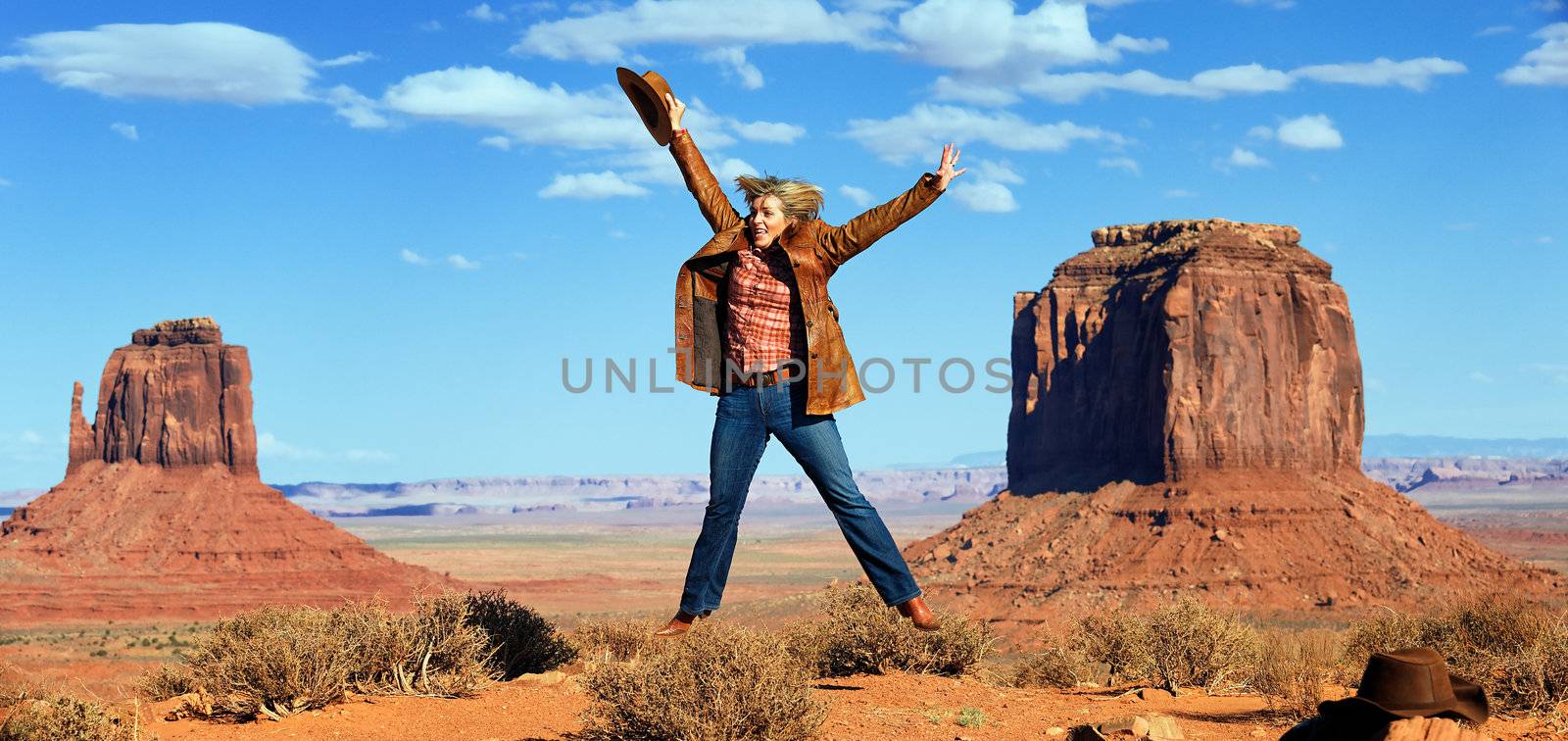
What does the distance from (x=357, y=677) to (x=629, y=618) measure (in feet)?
17.3

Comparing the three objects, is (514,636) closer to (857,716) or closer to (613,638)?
(613,638)

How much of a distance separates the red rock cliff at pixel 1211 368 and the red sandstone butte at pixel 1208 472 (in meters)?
0.08

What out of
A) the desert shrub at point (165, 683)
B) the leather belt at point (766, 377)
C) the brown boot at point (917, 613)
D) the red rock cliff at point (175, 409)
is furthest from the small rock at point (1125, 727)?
the red rock cliff at point (175, 409)

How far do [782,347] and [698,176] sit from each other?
41.9 inches

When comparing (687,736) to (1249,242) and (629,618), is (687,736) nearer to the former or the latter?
→ (629,618)

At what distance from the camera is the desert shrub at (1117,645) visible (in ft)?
36.7

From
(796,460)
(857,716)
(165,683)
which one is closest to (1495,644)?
(857,716)

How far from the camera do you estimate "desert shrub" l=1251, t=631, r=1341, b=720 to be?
8703 millimetres

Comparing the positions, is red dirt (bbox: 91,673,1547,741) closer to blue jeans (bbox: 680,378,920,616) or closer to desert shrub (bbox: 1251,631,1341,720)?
desert shrub (bbox: 1251,631,1341,720)

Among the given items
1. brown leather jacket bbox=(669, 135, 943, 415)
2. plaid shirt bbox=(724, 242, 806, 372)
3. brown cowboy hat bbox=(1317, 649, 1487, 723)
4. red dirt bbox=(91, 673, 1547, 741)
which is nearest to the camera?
brown cowboy hat bbox=(1317, 649, 1487, 723)

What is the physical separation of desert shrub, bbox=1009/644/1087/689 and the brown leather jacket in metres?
4.45

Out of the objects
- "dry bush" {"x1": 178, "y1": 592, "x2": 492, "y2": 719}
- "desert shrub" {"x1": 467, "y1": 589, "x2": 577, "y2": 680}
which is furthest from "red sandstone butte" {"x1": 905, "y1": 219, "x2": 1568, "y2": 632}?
"dry bush" {"x1": 178, "y1": 592, "x2": 492, "y2": 719}

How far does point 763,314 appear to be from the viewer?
24.7 ft

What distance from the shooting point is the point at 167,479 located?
82188 millimetres
